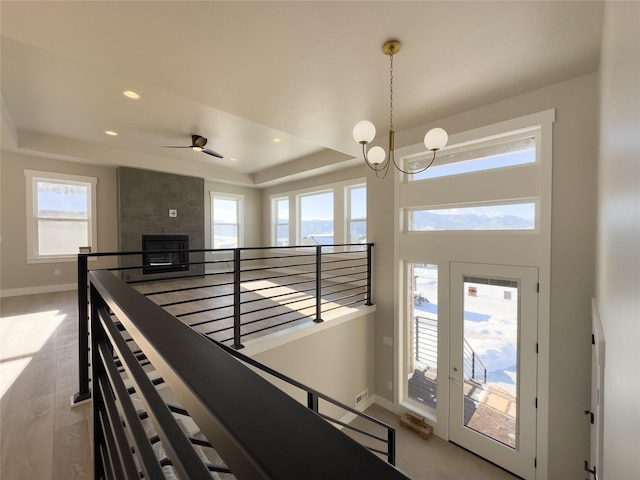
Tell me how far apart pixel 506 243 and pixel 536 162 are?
857 millimetres

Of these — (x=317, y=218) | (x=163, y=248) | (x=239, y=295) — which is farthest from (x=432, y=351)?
(x=163, y=248)

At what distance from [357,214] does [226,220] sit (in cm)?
399

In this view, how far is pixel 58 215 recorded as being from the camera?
5453mm

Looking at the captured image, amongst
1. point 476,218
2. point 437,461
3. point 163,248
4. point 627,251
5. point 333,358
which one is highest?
point 476,218

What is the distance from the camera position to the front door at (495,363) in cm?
281

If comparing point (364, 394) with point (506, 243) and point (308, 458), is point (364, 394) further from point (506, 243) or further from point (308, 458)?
point (308, 458)

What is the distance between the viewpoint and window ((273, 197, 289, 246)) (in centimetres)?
804

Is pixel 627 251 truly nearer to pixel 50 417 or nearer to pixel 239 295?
pixel 239 295

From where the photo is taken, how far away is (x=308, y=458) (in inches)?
10.6

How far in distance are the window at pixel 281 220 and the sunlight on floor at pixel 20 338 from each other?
5.06m

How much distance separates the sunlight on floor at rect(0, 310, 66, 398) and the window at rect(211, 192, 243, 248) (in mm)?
4105

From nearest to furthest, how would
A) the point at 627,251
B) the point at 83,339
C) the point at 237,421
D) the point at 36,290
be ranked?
the point at 237,421
the point at 627,251
the point at 83,339
the point at 36,290

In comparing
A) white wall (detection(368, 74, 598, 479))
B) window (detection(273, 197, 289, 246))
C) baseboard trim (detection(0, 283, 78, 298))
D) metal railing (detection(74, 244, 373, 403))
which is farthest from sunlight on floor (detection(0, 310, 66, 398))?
window (detection(273, 197, 289, 246))

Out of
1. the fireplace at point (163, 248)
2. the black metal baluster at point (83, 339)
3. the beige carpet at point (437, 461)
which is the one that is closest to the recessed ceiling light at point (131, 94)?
the black metal baluster at point (83, 339)
